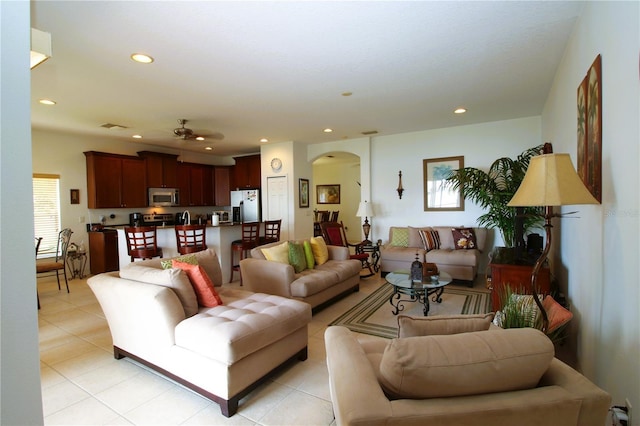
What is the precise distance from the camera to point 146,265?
2723 millimetres

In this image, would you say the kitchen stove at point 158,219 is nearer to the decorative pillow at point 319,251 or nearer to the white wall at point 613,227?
the decorative pillow at point 319,251

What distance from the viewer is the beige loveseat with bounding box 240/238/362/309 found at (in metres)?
3.50

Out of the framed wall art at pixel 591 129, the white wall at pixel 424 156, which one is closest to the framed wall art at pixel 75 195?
the white wall at pixel 424 156

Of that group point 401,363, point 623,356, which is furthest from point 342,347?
point 623,356

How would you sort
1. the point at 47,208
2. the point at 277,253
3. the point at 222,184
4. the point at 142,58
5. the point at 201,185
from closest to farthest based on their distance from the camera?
the point at 142,58, the point at 277,253, the point at 47,208, the point at 201,185, the point at 222,184

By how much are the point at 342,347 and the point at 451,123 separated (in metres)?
5.03

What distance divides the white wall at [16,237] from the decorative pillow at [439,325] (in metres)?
1.24

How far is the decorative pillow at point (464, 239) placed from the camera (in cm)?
512

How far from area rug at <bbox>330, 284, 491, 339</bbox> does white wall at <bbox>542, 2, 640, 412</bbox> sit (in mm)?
1545

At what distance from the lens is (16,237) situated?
730 millimetres

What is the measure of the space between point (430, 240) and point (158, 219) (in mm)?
5774

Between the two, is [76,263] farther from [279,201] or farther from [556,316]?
[556,316]

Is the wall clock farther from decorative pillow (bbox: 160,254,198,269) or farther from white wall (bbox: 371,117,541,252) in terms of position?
decorative pillow (bbox: 160,254,198,269)

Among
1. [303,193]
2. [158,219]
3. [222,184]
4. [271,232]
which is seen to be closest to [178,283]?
[271,232]
